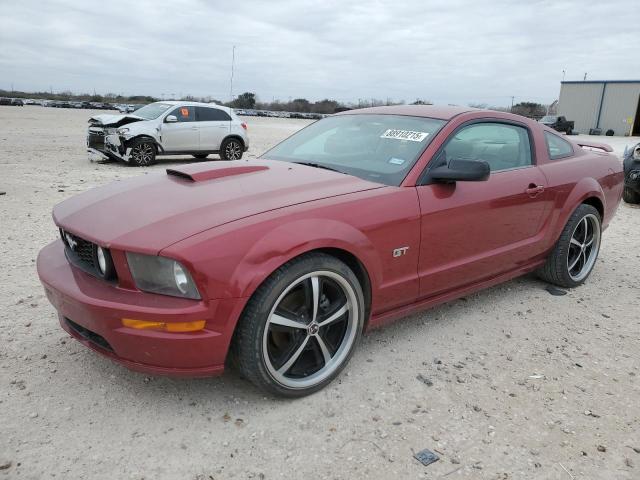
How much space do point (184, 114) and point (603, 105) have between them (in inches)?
1515

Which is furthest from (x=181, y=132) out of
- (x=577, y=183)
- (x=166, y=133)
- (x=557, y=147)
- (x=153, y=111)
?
(x=577, y=183)

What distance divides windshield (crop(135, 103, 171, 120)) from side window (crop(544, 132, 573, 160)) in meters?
9.49

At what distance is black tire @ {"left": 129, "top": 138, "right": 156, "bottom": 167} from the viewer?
10945mm

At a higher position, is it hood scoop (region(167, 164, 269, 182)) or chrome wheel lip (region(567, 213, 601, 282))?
hood scoop (region(167, 164, 269, 182))

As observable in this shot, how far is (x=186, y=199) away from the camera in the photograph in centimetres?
261

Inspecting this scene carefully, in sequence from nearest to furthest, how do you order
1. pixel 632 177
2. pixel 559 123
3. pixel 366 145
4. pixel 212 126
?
pixel 366 145 < pixel 632 177 < pixel 212 126 < pixel 559 123

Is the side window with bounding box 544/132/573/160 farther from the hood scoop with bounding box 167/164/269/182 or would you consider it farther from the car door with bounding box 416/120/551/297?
the hood scoop with bounding box 167/164/269/182

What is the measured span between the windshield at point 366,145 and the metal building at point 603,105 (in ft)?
138

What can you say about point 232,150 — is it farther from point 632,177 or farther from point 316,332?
point 316,332

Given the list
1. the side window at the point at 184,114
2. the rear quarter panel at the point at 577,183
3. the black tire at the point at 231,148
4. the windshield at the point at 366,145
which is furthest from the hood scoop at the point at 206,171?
the black tire at the point at 231,148

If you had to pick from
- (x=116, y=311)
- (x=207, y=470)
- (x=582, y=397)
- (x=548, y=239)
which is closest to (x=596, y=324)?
(x=548, y=239)

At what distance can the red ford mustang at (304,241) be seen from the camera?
2.23m

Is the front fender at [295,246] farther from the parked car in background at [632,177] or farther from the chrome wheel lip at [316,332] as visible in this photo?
the parked car in background at [632,177]

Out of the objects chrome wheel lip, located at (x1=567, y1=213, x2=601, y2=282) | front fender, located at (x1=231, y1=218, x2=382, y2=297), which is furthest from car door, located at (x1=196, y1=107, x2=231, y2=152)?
front fender, located at (x1=231, y1=218, x2=382, y2=297)
